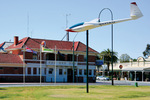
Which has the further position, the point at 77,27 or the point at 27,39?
the point at 27,39

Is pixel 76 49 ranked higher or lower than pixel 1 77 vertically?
higher

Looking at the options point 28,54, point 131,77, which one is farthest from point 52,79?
point 131,77

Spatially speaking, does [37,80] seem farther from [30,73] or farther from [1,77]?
[1,77]

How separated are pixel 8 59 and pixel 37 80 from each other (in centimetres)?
780

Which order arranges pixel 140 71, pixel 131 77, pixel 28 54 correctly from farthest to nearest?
pixel 131 77 → pixel 140 71 → pixel 28 54

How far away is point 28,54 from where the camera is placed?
66625 millimetres

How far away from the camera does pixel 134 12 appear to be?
96.8ft

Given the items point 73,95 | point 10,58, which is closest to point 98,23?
point 73,95

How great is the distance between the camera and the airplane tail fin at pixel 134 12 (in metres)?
29.4

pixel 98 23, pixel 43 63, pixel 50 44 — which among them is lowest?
pixel 43 63

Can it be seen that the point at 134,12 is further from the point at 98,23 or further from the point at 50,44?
the point at 50,44

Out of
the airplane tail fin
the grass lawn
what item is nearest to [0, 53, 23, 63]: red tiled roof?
the grass lawn

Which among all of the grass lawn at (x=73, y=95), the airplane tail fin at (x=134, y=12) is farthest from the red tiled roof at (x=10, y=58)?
the airplane tail fin at (x=134, y=12)

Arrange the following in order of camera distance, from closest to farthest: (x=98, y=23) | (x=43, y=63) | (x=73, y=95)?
(x=73, y=95)
(x=98, y=23)
(x=43, y=63)
